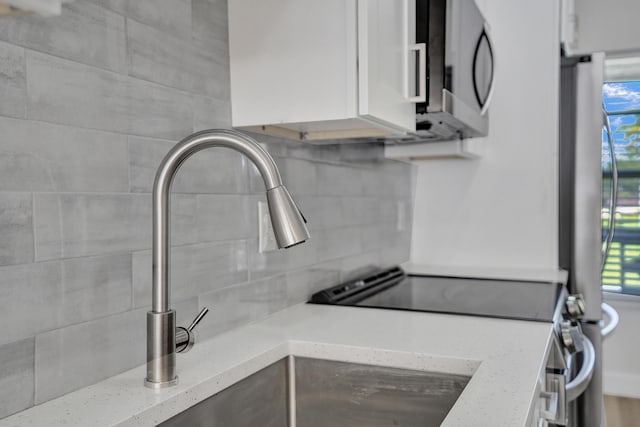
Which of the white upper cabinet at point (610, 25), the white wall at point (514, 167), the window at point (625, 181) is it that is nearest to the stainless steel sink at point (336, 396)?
the white wall at point (514, 167)

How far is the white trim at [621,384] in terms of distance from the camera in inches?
143

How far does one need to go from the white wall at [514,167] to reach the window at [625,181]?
1492 millimetres

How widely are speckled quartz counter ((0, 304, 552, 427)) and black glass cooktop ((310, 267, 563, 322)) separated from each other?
79 millimetres

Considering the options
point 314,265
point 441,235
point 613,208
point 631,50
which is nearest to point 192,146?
point 314,265

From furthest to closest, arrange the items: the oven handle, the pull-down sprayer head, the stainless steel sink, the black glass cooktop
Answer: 1. the oven handle
2. the black glass cooktop
3. the stainless steel sink
4. the pull-down sprayer head

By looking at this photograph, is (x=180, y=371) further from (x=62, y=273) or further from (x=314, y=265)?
(x=314, y=265)

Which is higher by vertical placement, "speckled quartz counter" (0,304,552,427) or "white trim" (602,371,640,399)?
"speckled quartz counter" (0,304,552,427)

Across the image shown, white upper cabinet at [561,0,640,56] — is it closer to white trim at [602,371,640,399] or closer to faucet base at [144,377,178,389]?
white trim at [602,371,640,399]

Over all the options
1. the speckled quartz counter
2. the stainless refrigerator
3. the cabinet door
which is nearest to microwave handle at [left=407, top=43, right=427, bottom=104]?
the cabinet door

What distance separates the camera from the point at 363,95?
1.19 m

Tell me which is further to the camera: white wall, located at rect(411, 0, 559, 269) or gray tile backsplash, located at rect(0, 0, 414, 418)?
white wall, located at rect(411, 0, 559, 269)

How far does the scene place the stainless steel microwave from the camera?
1.53 metres

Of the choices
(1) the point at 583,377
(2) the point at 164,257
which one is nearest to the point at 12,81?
(2) the point at 164,257

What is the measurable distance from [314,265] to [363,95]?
0.70 meters
